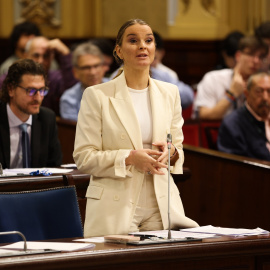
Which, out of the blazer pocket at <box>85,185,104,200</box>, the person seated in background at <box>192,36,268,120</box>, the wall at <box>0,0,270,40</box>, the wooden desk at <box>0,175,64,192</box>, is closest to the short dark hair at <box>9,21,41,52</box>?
the wall at <box>0,0,270,40</box>

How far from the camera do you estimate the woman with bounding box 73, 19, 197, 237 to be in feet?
9.95

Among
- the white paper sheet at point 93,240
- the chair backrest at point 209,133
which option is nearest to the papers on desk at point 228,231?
the white paper sheet at point 93,240

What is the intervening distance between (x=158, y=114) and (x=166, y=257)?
0.73 metres

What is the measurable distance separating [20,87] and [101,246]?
2379 mm

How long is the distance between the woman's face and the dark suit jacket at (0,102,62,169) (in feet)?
6.16

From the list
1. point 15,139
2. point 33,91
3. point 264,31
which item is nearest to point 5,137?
point 15,139

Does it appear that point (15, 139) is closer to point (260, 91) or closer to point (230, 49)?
point (260, 91)

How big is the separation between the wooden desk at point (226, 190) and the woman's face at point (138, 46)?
6.24 feet

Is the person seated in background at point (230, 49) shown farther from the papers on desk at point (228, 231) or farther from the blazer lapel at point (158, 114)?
the papers on desk at point (228, 231)

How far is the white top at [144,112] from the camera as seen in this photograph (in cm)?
309

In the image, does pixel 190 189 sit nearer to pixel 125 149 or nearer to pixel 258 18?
pixel 125 149

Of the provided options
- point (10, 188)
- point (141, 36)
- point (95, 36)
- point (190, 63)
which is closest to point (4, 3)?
Result: point (95, 36)

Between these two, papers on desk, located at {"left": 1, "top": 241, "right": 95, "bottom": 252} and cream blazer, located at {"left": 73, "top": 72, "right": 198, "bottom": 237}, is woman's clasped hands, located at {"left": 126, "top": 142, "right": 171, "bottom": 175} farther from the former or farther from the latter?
papers on desk, located at {"left": 1, "top": 241, "right": 95, "bottom": 252}

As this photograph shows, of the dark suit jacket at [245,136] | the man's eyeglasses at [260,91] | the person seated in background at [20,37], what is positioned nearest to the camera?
the dark suit jacket at [245,136]
